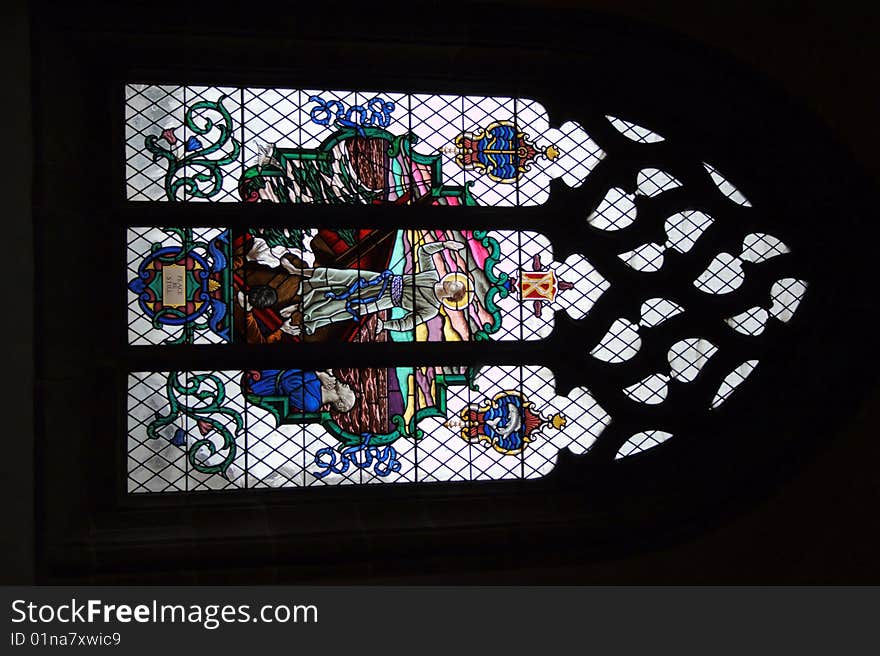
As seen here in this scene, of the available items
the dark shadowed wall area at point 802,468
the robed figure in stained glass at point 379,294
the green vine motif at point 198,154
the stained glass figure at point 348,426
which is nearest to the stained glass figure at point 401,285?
the robed figure in stained glass at point 379,294

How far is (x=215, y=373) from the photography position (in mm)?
4258

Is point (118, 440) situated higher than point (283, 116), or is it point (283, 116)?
point (283, 116)

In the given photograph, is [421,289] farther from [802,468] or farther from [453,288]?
[802,468]

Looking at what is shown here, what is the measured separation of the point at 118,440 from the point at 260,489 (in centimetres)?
75

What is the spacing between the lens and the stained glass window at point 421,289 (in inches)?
167

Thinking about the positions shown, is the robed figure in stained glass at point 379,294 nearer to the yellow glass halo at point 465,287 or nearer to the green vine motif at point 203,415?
the yellow glass halo at point 465,287

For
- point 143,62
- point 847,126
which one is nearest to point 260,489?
point 143,62

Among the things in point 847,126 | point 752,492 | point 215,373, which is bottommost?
point 752,492

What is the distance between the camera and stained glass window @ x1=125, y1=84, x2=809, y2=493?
14.0 ft

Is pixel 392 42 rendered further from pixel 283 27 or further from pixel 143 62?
pixel 143 62

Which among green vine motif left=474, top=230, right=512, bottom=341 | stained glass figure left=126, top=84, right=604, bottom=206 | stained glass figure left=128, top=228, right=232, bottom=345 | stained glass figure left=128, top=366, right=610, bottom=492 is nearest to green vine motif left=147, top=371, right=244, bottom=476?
stained glass figure left=128, top=366, right=610, bottom=492

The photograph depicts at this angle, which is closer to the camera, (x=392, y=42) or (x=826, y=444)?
(x=392, y=42)

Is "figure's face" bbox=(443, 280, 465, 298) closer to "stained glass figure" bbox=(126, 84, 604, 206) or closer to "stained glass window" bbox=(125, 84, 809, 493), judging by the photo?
"stained glass window" bbox=(125, 84, 809, 493)

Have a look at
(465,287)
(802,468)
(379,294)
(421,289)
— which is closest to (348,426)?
(379,294)
